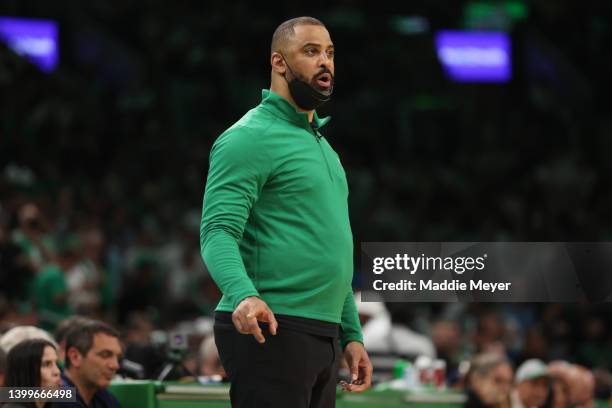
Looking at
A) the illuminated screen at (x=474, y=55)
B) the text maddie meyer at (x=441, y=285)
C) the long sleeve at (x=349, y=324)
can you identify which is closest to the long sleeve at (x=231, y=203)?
the long sleeve at (x=349, y=324)

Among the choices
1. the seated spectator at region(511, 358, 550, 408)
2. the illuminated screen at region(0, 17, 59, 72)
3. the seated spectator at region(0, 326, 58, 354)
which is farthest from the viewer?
the illuminated screen at region(0, 17, 59, 72)

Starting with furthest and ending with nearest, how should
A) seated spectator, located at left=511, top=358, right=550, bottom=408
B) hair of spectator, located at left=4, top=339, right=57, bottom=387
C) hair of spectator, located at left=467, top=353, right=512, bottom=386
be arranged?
seated spectator, located at left=511, top=358, right=550, bottom=408, hair of spectator, located at left=467, top=353, right=512, bottom=386, hair of spectator, located at left=4, top=339, right=57, bottom=387

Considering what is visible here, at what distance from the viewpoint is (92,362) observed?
4.80 metres

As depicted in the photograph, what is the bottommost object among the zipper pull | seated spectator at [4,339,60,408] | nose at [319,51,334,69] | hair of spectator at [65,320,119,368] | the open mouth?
seated spectator at [4,339,60,408]

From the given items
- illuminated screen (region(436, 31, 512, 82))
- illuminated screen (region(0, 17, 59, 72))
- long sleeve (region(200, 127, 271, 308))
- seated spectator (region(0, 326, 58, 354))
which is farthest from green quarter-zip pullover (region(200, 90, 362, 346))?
illuminated screen (region(436, 31, 512, 82))

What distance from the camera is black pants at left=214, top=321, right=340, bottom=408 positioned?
297cm

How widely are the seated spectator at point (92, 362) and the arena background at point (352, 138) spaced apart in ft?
14.0

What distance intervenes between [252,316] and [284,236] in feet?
1.02

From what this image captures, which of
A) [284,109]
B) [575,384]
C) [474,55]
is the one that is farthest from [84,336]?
[474,55]

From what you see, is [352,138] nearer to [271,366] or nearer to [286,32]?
[286,32]

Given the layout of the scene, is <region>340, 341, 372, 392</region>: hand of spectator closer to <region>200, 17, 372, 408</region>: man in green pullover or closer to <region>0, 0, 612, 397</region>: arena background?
<region>200, 17, 372, 408</region>: man in green pullover

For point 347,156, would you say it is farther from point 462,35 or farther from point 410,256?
point 410,256

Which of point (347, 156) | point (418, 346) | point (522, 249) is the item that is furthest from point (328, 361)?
point (347, 156)

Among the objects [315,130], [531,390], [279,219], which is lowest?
[531,390]
